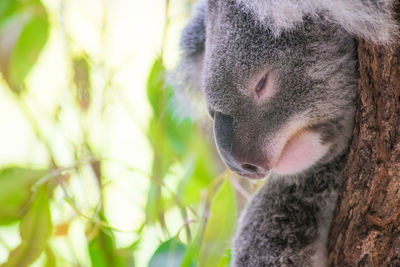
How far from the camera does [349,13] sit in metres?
1.24

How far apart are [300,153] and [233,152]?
189 mm

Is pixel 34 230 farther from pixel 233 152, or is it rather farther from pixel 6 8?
pixel 6 8

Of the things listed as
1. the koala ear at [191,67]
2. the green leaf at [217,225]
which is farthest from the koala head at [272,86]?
the koala ear at [191,67]

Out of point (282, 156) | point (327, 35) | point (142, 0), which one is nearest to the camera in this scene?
point (327, 35)

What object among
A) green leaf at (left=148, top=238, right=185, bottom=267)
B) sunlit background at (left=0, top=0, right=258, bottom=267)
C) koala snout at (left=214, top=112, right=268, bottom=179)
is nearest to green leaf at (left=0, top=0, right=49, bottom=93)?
sunlit background at (left=0, top=0, right=258, bottom=267)

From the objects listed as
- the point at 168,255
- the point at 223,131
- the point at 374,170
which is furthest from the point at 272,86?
the point at 168,255

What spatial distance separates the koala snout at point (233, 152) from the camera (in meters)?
1.42

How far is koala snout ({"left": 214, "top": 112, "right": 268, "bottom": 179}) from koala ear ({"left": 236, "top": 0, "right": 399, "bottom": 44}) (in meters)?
0.29

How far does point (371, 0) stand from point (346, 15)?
0.06m

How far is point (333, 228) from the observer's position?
1542 mm

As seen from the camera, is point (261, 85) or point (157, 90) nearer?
point (261, 85)

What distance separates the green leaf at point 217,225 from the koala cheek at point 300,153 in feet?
0.85

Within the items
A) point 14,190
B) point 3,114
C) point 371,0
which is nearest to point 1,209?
point 14,190

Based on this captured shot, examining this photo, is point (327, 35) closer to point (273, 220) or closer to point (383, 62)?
point (383, 62)
